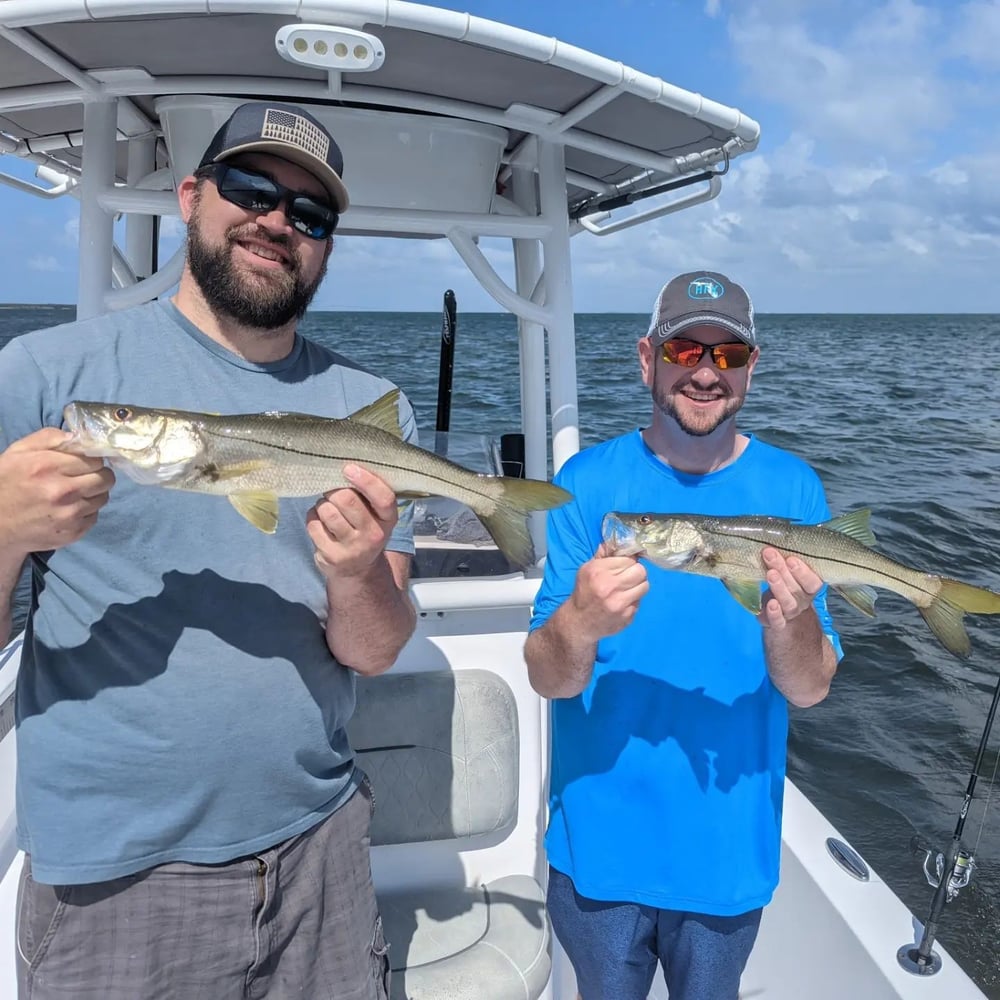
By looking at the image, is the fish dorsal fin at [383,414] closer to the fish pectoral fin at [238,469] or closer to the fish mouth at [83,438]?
the fish pectoral fin at [238,469]

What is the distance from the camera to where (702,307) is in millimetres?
2646

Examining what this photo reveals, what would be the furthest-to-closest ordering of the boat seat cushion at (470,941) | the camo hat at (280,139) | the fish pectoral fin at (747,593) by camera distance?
the boat seat cushion at (470,941)
the fish pectoral fin at (747,593)
the camo hat at (280,139)

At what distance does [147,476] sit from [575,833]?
173cm

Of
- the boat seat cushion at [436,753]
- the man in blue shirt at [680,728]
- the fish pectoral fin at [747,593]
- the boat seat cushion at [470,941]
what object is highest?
the fish pectoral fin at [747,593]

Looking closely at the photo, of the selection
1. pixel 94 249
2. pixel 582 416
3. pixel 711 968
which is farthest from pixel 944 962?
pixel 582 416

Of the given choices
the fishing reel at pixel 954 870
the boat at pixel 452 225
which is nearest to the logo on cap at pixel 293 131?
the boat at pixel 452 225

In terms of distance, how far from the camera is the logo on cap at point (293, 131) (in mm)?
2326

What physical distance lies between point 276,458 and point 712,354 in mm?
1428

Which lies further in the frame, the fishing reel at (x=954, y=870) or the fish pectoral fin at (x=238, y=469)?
the fishing reel at (x=954, y=870)

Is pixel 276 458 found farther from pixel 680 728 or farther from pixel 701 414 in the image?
pixel 680 728

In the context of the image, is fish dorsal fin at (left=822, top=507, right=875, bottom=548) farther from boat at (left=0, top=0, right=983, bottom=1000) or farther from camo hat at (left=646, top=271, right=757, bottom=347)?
boat at (left=0, top=0, right=983, bottom=1000)

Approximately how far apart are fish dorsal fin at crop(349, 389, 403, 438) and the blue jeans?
1626 mm

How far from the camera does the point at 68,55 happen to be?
327cm

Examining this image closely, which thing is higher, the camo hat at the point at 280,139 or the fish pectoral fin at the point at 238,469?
the camo hat at the point at 280,139
